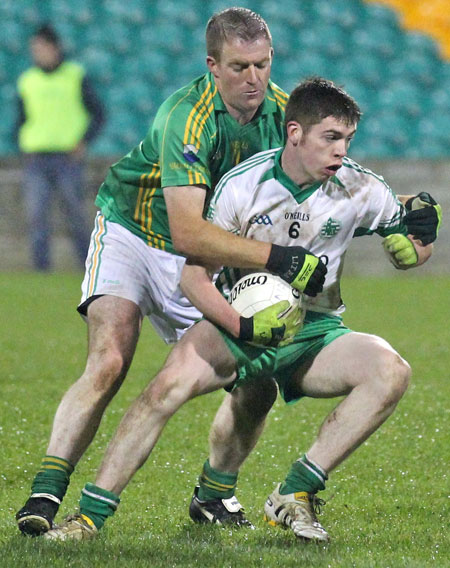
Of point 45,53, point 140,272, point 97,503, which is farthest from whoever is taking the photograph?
point 45,53

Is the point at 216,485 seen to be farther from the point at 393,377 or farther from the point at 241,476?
the point at 393,377

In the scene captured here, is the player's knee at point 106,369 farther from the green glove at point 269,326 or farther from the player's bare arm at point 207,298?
the green glove at point 269,326

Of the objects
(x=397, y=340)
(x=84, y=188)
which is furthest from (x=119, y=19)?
(x=397, y=340)

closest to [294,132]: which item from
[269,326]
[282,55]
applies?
[269,326]

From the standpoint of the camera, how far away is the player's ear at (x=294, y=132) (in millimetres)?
4438

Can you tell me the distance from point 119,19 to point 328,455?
12849 mm

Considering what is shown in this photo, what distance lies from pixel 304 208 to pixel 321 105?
0.38 meters

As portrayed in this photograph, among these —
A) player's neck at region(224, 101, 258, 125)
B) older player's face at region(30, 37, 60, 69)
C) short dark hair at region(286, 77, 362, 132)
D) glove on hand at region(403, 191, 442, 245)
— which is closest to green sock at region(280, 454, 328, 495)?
glove on hand at region(403, 191, 442, 245)

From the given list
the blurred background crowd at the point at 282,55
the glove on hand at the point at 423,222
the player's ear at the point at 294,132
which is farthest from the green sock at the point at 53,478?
the blurred background crowd at the point at 282,55

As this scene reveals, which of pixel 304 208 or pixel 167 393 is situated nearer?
pixel 167 393

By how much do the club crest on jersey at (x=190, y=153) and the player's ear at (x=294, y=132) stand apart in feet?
1.18

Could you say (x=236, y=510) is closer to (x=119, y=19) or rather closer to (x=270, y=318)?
(x=270, y=318)

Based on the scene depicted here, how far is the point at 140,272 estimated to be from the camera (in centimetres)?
502

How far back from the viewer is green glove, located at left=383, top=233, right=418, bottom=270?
4.50m
